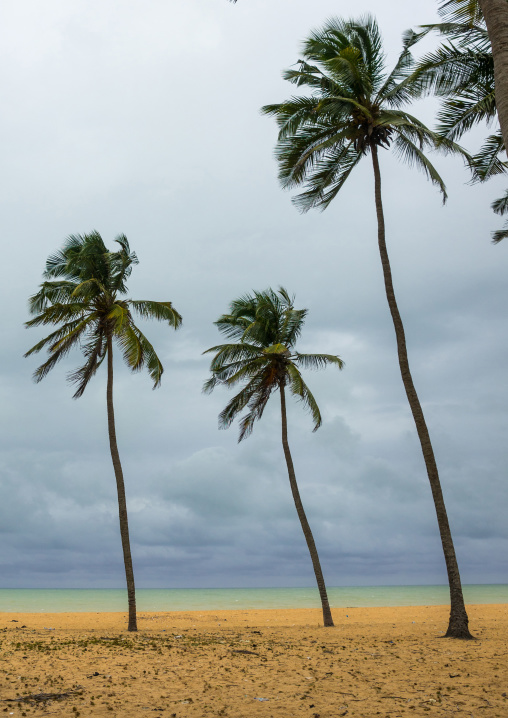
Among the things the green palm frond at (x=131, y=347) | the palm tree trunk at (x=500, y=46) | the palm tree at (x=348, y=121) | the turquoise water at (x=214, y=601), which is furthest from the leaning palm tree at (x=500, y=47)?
the turquoise water at (x=214, y=601)

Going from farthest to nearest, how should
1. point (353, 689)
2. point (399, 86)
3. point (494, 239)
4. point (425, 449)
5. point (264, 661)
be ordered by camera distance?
point (494, 239), point (399, 86), point (425, 449), point (264, 661), point (353, 689)

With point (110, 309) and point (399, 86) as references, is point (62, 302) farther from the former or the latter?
point (399, 86)

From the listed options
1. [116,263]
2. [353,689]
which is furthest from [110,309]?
[353,689]

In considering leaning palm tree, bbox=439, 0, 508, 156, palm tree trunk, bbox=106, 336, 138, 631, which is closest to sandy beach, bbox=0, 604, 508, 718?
palm tree trunk, bbox=106, 336, 138, 631

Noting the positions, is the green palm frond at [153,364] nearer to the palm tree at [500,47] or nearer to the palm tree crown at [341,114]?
the palm tree crown at [341,114]

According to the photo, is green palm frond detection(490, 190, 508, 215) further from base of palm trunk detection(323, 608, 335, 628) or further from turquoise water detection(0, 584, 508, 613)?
turquoise water detection(0, 584, 508, 613)

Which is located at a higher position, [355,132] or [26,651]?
[355,132]

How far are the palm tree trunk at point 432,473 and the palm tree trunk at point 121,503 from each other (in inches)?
347

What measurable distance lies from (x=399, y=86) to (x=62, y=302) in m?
12.2

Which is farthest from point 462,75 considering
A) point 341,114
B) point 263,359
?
point 263,359

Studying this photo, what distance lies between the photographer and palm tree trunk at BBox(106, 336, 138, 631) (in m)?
17.2

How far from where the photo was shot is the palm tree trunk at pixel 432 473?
13.6 metres

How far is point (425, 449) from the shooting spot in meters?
14.2

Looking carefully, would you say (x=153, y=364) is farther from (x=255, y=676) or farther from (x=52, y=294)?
(x=255, y=676)
